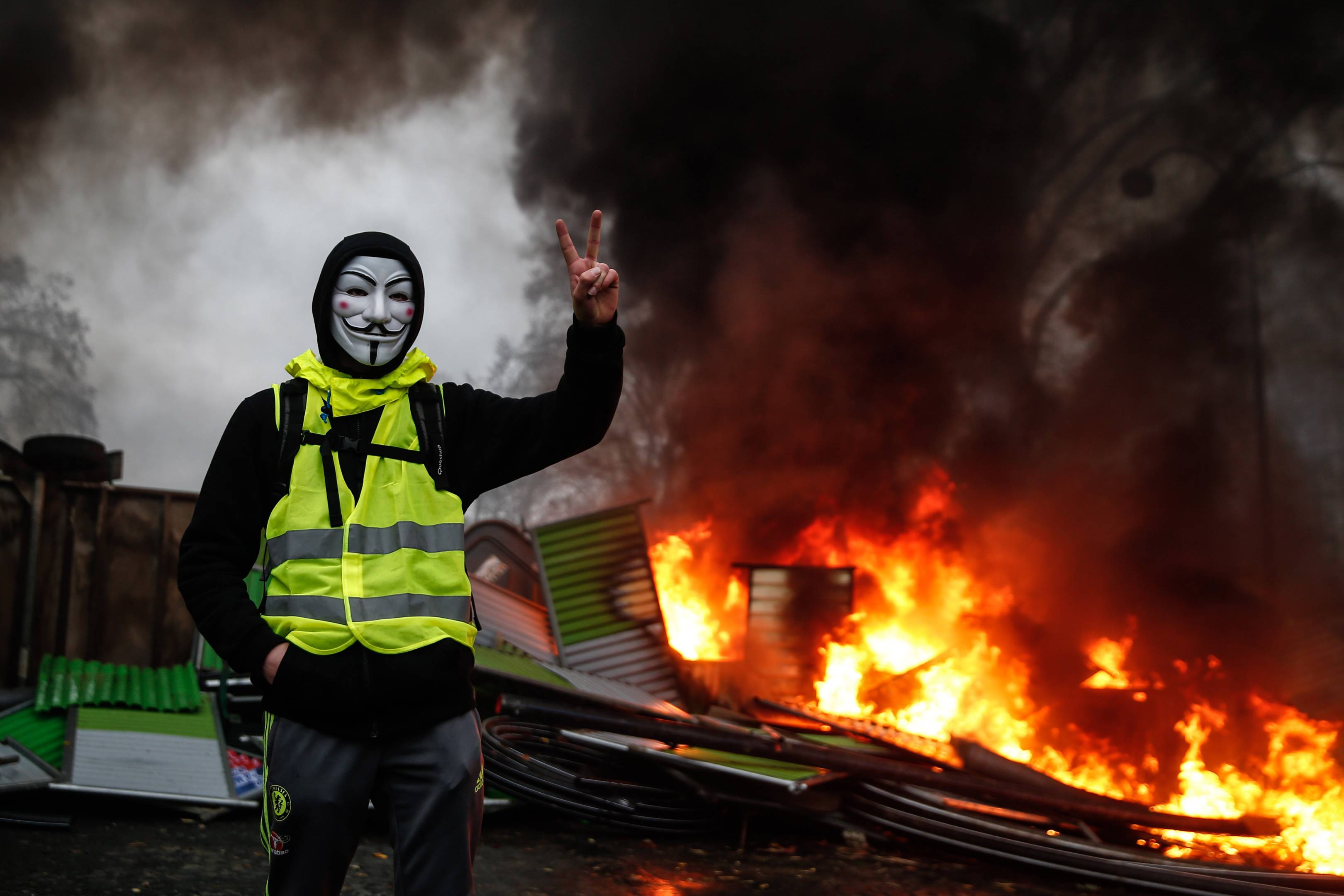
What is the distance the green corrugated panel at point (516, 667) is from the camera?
20.7 ft

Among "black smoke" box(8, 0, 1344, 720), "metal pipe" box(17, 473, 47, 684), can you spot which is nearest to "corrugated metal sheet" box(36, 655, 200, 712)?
"metal pipe" box(17, 473, 47, 684)

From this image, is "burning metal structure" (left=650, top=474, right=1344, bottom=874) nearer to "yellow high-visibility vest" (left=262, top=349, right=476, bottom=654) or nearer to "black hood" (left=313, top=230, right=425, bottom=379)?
"yellow high-visibility vest" (left=262, top=349, right=476, bottom=654)

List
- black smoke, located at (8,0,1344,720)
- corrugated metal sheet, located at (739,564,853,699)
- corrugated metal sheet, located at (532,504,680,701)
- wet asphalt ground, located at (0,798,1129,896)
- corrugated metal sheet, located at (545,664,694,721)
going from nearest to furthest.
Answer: wet asphalt ground, located at (0,798,1129,896)
corrugated metal sheet, located at (545,664,694,721)
corrugated metal sheet, located at (532,504,680,701)
corrugated metal sheet, located at (739,564,853,699)
black smoke, located at (8,0,1344,720)

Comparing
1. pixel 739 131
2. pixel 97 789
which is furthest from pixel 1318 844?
pixel 739 131

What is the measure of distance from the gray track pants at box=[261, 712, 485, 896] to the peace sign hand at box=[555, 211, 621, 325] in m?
0.89

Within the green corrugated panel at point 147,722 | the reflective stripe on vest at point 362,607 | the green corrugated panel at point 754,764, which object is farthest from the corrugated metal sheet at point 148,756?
the reflective stripe on vest at point 362,607

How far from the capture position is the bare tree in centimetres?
946

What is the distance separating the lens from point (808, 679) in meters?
8.97

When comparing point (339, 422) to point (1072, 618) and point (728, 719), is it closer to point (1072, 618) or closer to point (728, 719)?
point (728, 719)

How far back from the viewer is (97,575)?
314 inches

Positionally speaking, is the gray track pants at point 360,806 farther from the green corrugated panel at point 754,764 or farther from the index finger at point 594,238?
the green corrugated panel at point 754,764

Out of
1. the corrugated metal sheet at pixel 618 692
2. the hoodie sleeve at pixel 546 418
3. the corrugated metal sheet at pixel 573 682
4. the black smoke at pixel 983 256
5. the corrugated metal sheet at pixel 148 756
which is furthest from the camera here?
the black smoke at pixel 983 256

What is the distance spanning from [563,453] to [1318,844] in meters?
5.81

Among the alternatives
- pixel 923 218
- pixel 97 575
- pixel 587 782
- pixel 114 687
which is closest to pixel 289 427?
pixel 587 782
